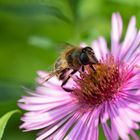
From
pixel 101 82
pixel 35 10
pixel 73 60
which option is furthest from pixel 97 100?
pixel 35 10

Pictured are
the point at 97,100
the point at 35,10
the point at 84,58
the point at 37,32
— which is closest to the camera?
the point at 84,58

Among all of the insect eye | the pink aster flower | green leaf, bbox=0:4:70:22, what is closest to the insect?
the insect eye

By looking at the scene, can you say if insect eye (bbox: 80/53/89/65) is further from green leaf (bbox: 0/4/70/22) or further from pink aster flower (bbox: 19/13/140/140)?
green leaf (bbox: 0/4/70/22)

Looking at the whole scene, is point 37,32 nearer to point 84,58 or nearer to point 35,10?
point 35,10

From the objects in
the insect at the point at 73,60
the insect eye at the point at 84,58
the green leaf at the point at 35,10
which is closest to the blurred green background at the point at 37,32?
the green leaf at the point at 35,10

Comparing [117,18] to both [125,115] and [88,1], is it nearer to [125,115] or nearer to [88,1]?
[125,115]
